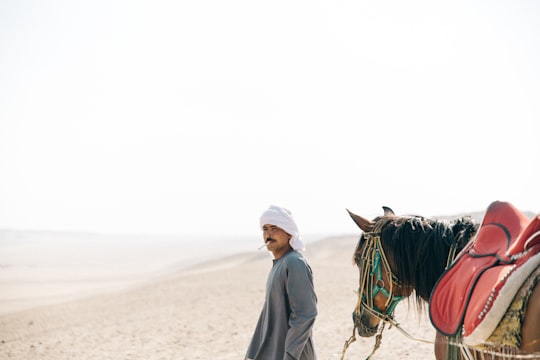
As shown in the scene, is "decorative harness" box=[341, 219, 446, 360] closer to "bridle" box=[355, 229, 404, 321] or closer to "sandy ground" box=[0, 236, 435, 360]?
"bridle" box=[355, 229, 404, 321]

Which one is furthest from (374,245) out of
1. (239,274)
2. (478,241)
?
(239,274)

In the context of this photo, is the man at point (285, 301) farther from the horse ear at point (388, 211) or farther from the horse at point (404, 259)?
the horse ear at point (388, 211)

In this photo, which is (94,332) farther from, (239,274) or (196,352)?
(239,274)

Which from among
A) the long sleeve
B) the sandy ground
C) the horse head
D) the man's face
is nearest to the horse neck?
the horse head

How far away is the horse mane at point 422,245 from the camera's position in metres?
3.21

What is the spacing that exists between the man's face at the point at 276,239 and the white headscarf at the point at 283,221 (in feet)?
0.12

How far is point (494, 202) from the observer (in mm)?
2904

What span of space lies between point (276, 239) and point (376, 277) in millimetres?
720

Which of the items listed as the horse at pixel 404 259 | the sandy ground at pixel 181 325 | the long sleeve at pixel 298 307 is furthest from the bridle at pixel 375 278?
the sandy ground at pixel 181 325

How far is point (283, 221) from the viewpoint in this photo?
3615mm

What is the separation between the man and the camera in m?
3.33

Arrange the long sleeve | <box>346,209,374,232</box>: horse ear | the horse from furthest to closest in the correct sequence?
1. <box>346,209,374,232</box>: horse ear
2. the long sleeve
3. the horse

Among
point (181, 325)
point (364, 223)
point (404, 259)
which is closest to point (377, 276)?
point (404, 259)

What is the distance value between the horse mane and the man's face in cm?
67
